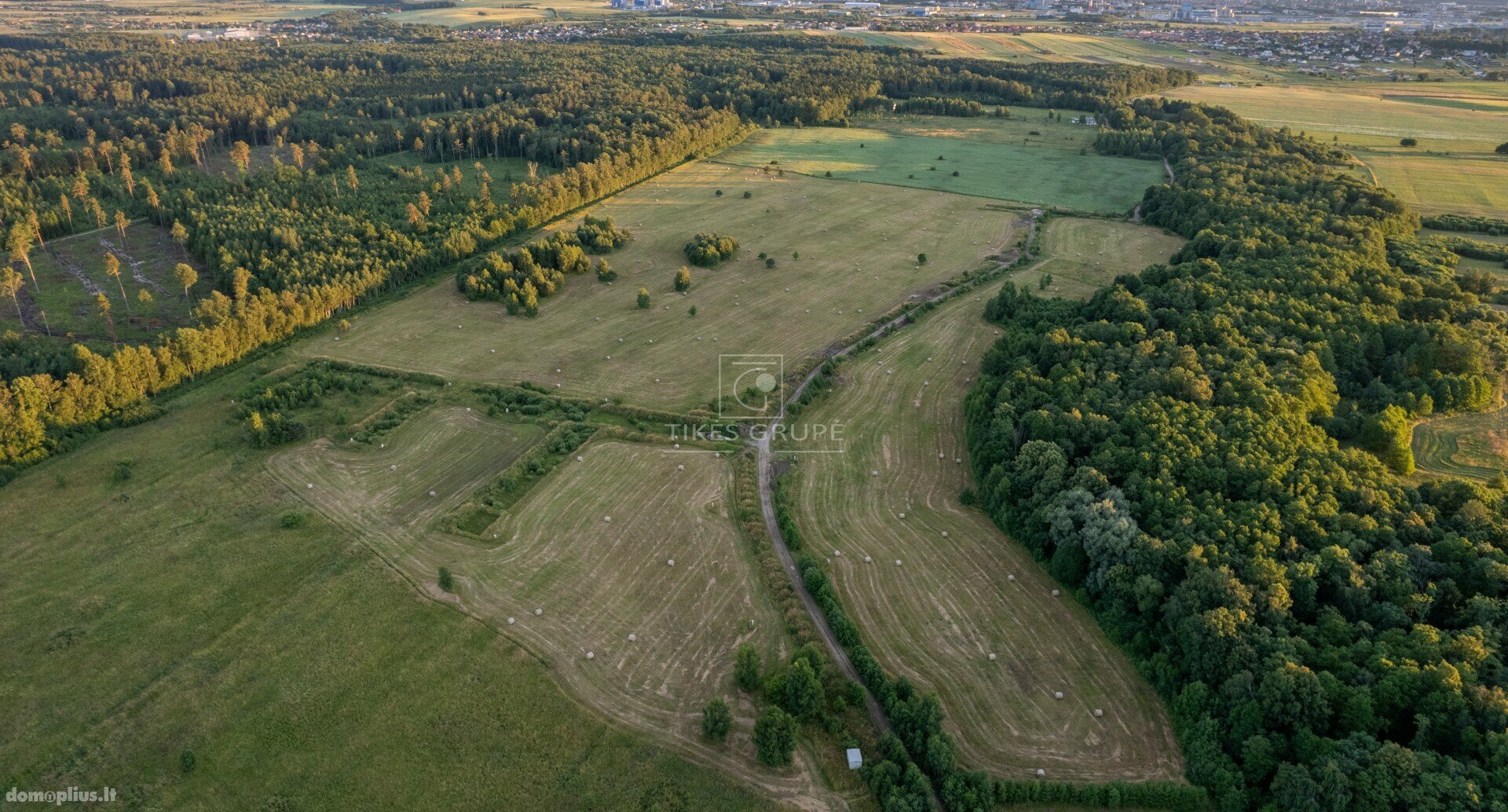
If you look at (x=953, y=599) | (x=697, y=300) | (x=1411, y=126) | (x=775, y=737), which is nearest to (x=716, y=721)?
(x=775, y=737)

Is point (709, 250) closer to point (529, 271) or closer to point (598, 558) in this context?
point (529, 271)

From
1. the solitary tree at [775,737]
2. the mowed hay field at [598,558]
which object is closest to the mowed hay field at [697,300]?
the mowed hay field at [598,558]

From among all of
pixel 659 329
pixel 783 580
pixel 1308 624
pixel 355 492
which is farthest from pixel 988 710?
pixel 659 329

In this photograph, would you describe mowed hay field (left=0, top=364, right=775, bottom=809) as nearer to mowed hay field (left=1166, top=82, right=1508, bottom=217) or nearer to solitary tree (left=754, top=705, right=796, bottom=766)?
solitary tree (left=754, top=705, right=796, bottom=766)

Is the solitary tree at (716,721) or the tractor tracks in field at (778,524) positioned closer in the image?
the solitary tree at (716,721)

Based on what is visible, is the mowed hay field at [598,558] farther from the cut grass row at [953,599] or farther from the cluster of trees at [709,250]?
the cluster of trees at [709,250]

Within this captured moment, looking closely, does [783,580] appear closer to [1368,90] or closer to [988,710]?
[988,710]
